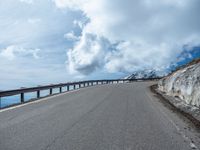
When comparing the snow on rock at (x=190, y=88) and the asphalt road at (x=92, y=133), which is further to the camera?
the snow on rock at (x=190, y=88)

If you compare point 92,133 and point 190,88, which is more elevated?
point 190,88

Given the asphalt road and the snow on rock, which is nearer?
the asphalt road

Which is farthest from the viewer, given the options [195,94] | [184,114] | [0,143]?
[195,94]

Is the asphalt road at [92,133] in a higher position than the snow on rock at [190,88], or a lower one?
lower

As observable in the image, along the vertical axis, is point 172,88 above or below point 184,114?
above

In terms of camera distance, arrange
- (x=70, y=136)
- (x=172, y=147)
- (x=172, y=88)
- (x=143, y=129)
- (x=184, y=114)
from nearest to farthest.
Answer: (x=172, y=147) → (x=70, y=136) → (x=143, y=129) → (x=184, y=114) → (x=172, y=88)

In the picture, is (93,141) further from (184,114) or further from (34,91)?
(34,91)

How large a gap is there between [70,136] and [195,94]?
24.3 ft

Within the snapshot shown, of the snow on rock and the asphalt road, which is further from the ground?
the snow on rock

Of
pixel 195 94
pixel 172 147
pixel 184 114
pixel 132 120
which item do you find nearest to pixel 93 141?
pixel 172 147

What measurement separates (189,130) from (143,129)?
140 centimetres

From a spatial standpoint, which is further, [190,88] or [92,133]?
[190,88]

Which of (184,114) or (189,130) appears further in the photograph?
(184,114)

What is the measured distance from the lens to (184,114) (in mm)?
10719
